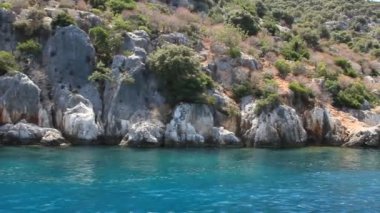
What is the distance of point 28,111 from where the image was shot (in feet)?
173

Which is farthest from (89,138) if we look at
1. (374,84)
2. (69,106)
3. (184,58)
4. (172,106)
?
(374,84)

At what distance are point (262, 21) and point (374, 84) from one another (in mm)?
27760

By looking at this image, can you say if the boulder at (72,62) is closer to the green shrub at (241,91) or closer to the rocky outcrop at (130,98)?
the rocky outcrop at (130,98)

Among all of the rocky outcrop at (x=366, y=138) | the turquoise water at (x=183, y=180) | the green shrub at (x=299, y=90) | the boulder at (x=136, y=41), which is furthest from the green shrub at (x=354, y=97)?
the boulder at (x=136, y=41)

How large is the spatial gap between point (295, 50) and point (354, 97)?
17.6m

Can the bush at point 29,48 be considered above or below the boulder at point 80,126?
above

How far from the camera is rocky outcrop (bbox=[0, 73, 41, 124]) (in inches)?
2044

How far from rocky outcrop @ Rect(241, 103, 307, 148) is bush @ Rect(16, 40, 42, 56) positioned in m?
25.1

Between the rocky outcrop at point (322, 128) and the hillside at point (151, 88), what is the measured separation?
121 millimetres

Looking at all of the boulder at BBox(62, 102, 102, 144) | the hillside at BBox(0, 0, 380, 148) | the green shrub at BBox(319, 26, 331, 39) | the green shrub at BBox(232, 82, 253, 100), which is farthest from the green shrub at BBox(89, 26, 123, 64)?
the green shrub at BBox(319, 26, 331, 39)

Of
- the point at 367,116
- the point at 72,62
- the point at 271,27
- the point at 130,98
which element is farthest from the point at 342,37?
the point at 72,62

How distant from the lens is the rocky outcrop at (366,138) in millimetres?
57950

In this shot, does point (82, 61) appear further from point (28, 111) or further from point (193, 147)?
point (193, 147)

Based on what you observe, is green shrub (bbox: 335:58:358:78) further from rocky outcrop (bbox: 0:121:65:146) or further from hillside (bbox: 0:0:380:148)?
rocky outcrop (bbox: 0:121:65:146)
